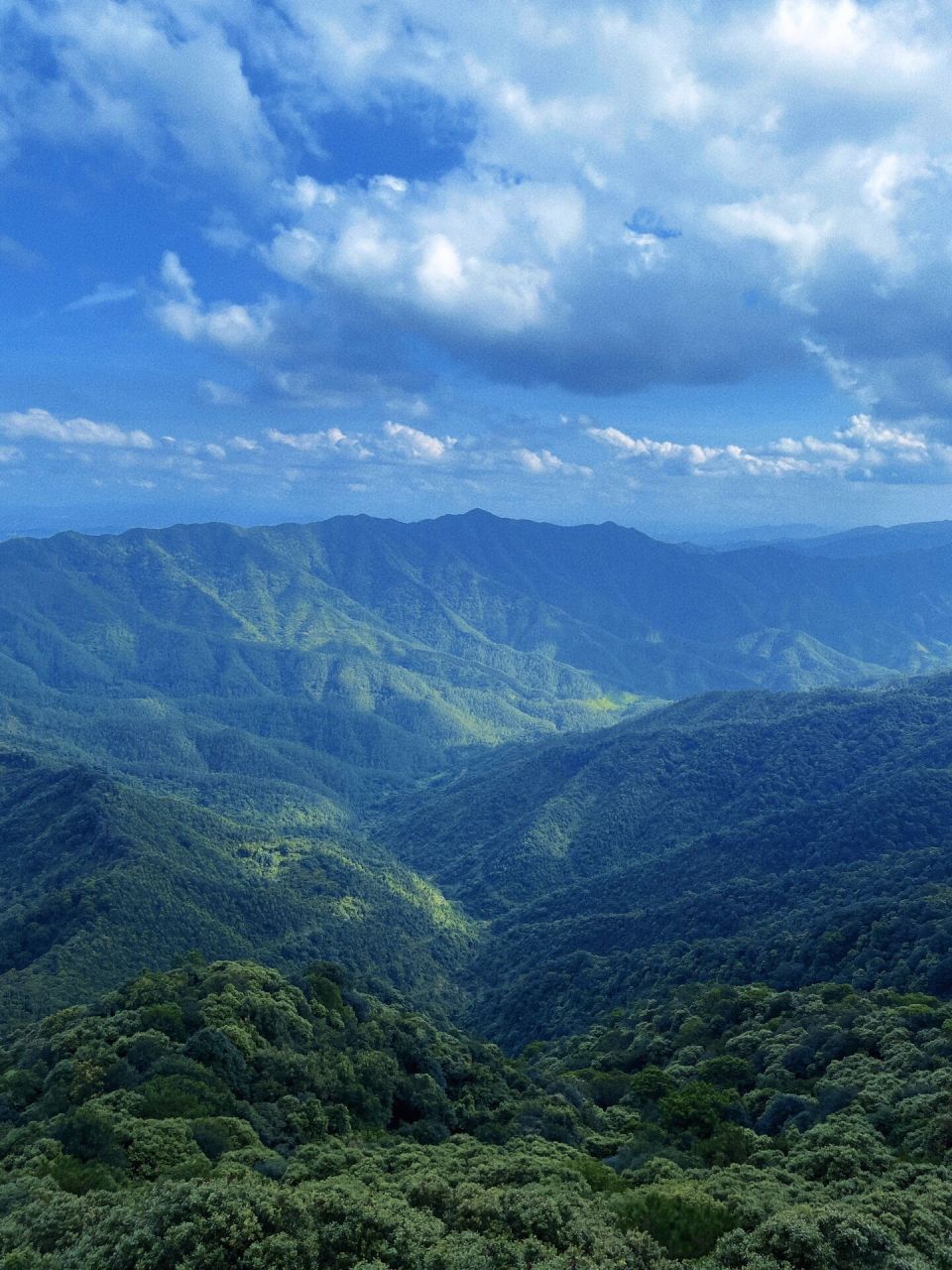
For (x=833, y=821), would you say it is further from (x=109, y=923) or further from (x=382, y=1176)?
(x=382, y=1176)

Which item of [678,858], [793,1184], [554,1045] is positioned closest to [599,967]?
[554,1045]

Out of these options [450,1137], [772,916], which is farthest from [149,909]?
[772,916]

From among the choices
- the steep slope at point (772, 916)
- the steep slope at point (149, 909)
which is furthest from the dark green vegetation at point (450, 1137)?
the steep slope at point (149, 909)

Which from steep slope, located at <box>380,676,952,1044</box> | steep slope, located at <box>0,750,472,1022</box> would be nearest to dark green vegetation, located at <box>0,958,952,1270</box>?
steep slope, located at <box>380,676,952,1044</box>

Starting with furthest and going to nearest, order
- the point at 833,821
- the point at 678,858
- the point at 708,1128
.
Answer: the point at 678,858
the point at 833,821
the point at 708,1128

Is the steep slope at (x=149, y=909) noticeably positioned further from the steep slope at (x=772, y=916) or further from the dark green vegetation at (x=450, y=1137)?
the dark green vegetation at (x=450, y=1137)

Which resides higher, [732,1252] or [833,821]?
[732,1252]
